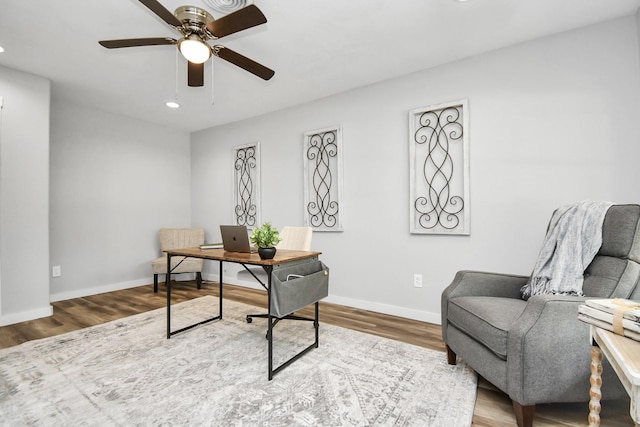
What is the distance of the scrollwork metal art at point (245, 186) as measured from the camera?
14.3 ft

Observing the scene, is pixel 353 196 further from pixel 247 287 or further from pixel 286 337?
pixel 247 287

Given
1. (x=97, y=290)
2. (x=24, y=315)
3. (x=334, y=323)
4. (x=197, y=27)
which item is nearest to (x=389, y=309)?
(x=334, y=323)

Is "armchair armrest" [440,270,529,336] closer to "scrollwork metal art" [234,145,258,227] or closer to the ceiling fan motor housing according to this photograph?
the ceiling fan motor housing

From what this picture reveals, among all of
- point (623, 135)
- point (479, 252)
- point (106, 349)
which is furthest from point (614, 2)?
point (106, 349)

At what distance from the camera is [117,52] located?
2639 millimetres

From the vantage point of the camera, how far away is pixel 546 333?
137 centimetres

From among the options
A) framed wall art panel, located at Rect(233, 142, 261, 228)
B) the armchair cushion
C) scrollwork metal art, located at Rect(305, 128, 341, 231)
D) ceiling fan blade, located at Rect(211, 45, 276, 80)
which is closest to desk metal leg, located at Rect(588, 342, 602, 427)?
the armchair cushion

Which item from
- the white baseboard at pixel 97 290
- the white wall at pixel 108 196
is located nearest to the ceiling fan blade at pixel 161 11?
the white wall at pixel 108 196

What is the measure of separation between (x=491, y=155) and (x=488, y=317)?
1605 mm

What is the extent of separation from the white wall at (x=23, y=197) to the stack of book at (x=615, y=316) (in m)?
4.33

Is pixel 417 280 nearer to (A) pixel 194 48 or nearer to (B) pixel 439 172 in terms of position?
(B) pixel 439 172

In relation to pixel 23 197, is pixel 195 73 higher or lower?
higher

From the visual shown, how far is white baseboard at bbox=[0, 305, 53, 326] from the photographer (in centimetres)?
287

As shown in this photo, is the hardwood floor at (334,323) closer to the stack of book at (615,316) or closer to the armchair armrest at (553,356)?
the armchair armrest at (553,356)
